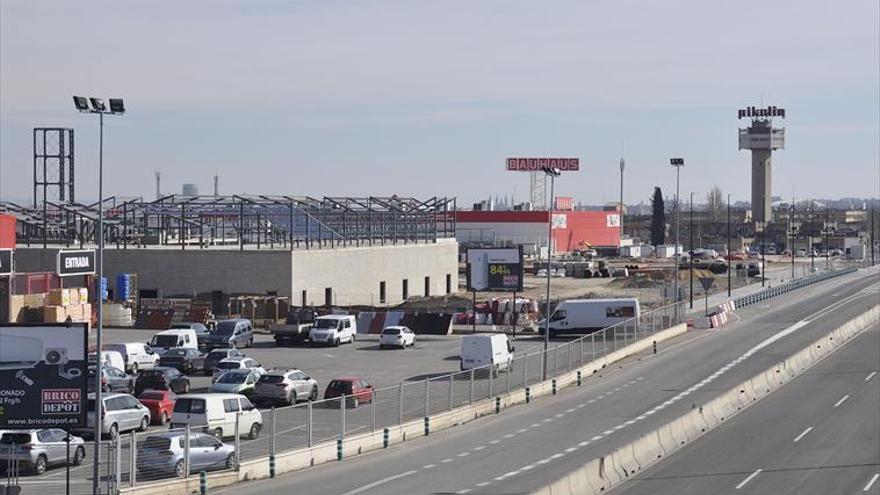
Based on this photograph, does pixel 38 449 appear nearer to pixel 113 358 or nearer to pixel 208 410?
pixel 208 410

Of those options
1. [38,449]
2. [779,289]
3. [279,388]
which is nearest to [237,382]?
[279,388]

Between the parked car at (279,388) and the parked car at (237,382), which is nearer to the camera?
the parked car at (279,388)

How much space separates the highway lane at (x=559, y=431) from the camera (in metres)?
30.6

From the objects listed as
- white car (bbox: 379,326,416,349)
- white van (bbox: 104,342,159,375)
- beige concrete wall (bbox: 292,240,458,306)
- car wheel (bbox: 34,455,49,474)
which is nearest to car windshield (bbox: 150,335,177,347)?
white van (bbox: 104,342,159,375)

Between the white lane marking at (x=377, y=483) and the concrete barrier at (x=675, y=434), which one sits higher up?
the concrete barrier at (x=675, y=434)

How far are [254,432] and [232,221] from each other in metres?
70.8

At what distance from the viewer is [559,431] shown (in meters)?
39.6

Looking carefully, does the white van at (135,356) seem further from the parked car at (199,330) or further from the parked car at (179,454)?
the parked car at (179,454)

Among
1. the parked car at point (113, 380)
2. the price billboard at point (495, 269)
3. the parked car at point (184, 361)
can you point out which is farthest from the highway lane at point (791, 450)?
the price billboard at point (495, 269)

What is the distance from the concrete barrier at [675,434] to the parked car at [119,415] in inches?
533

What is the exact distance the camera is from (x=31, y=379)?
28594 mm

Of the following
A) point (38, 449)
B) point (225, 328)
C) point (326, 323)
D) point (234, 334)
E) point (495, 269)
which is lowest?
point (38, 449)

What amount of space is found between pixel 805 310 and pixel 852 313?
4399 mm

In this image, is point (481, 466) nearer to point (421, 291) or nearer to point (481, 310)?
point (481, 310)
